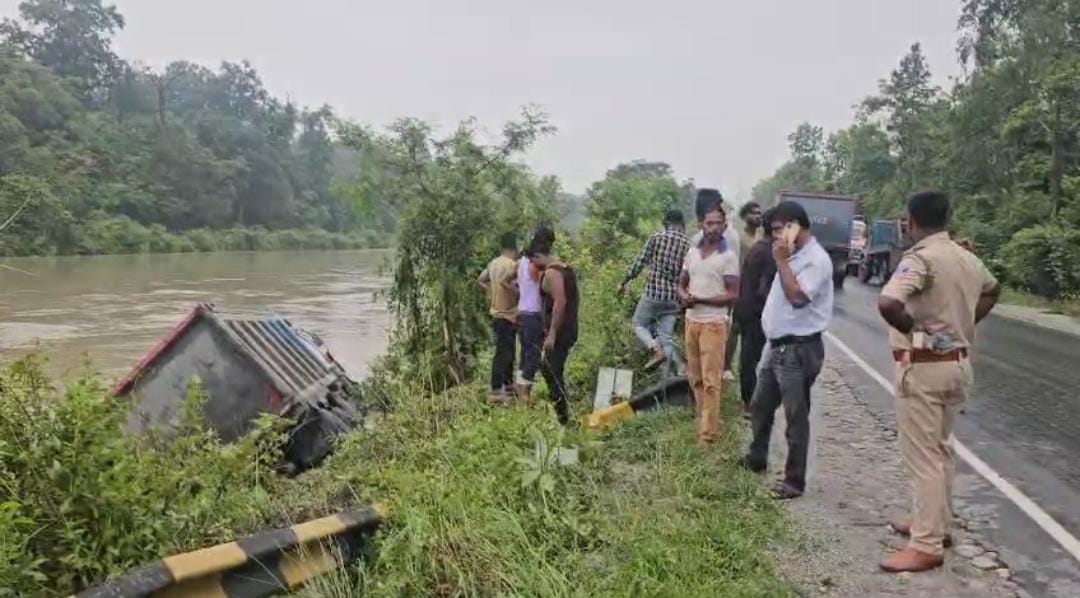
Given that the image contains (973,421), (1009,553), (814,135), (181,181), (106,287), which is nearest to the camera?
(1009,553)

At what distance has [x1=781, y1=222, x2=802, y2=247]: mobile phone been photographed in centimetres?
493

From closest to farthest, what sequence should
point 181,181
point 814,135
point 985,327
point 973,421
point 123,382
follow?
1. point 973,421
2. point 123,382
3. point 985,327
4. point 181,181
5. point 814,135

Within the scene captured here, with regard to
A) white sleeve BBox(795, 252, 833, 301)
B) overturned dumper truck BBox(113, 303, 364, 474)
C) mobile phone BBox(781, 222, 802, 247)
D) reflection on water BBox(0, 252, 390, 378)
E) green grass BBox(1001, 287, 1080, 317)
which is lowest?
reflection on water BBox(0, 252, 390, 378)

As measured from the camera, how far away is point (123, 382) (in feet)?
27.5

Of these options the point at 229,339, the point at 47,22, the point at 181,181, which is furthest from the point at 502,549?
the point at 47,22

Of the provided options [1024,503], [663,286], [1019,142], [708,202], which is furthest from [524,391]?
[1019,142]

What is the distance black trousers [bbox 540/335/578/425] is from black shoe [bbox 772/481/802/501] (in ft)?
7.23

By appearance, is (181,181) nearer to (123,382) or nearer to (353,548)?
(123,382)

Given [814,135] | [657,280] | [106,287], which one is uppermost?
[814,135]

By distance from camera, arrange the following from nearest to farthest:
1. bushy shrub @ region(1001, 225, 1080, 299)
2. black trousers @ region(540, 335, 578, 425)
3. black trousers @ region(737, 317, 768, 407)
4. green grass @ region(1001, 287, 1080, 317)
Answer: black trousers @ region(737, 317, 768, 407) → black trousers @ region(540, 335, 578, 425) → green grass @ region(1001, 287, 1080, 317) → bushy shrub @ region(1001, 225, 1080, 299)

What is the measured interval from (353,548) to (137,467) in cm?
109

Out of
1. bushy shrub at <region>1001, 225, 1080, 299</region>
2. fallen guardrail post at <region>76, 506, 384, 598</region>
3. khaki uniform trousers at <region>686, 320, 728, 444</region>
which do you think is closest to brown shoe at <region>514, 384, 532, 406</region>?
khaki uniform trousers at <region>686, 320, 728, 444</region>

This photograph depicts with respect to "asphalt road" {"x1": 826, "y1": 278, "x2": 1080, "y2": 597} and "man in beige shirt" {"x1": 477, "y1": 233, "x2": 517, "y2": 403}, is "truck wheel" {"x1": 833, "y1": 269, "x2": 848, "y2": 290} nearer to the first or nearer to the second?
"asphalt road" {"x1": 826, "y1": 278, "x2": 1080, "y2": 597}

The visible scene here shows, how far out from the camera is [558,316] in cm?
681
